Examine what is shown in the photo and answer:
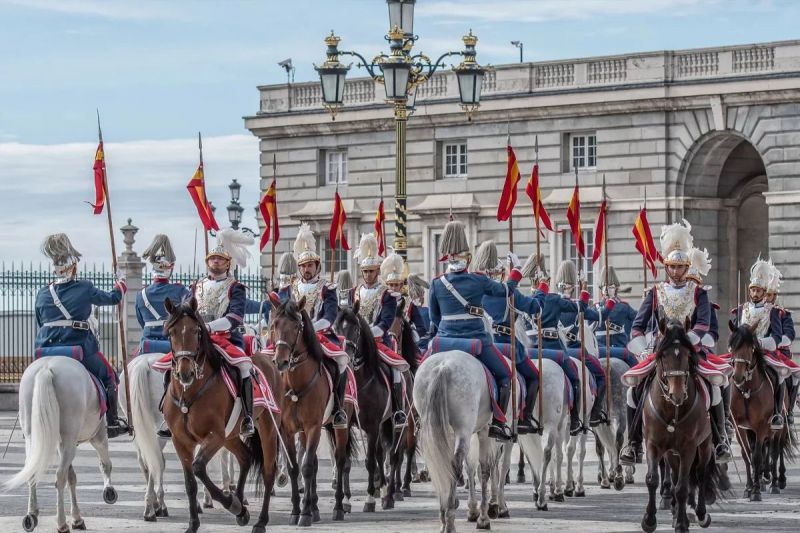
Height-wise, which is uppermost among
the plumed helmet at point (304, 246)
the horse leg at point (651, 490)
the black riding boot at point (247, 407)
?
the plumed helmet at point (304, 246)

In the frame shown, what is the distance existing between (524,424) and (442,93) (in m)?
35.9

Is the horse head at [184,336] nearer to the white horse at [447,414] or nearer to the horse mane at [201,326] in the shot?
the horse mane at [201,326]

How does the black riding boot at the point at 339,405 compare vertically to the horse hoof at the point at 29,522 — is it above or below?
above

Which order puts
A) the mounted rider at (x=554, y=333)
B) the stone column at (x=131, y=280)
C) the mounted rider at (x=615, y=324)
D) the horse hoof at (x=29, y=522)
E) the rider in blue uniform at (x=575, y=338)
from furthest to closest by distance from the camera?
the stone column at (x=131, y=280), the mounted rider at (x=615, y=324), the rider in blue uniform at (x=575, y=338), the mounted rider at (x=554, y=333), the horse hoof at (x=29, y=522)

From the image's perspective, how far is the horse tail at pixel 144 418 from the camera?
18438mm

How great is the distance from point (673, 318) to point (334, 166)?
134ft

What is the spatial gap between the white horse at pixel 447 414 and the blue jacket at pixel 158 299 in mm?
2856

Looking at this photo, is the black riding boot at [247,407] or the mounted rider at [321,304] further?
the mounted rider at [321,304]

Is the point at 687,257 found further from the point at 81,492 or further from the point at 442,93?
the point at 442,93

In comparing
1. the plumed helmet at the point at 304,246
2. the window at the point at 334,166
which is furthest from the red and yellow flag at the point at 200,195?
the window at the point at 334,166

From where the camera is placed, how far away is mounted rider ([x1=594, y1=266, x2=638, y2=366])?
988 inches

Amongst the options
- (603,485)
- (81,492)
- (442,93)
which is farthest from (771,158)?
(81,492)

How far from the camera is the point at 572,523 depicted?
17953 millimetres

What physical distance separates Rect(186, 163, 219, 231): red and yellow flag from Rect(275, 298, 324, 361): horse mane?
2.49m
